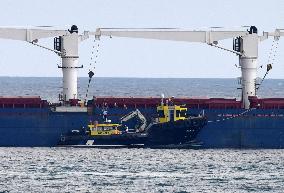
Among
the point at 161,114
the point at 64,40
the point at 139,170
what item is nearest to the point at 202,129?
the point at 161,114

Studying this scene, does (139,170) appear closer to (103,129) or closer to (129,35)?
(103,129)

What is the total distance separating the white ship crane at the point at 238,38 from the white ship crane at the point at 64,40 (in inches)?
87.6

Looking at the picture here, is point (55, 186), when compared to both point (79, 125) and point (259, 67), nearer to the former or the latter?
point (79, 125)

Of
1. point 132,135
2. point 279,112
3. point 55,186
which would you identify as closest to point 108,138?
point 132,135

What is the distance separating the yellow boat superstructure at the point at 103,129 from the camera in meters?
103

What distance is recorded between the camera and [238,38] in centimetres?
10994

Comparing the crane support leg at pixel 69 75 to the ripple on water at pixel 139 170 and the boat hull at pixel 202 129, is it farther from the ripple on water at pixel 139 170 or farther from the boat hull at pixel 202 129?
the ripple on water at pixel 139 170

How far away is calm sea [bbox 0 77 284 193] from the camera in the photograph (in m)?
79.6

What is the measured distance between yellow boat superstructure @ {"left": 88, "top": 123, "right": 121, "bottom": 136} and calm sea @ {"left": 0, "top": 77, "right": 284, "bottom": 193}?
84.6 inches

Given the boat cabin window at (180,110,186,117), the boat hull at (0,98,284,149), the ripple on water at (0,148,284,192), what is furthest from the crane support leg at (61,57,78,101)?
the boat cabin window at (180,110,186,117)

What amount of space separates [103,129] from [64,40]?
11420 mm

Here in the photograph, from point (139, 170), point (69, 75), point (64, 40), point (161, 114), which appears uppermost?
point (64, 40)

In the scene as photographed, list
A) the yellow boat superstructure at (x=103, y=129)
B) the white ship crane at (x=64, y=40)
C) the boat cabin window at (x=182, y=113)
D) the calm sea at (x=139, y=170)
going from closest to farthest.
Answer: the calm sea at (x=139, y=170)
the yellow boat superstructure at (x=103, y=129)
the boat cabin window at (x=182, y=113)
the white ship crane at (x=64, y=40)

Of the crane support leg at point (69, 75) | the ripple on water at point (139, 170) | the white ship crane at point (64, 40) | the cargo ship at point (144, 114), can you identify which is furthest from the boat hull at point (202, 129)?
the white ship crane at point (64, 40)
